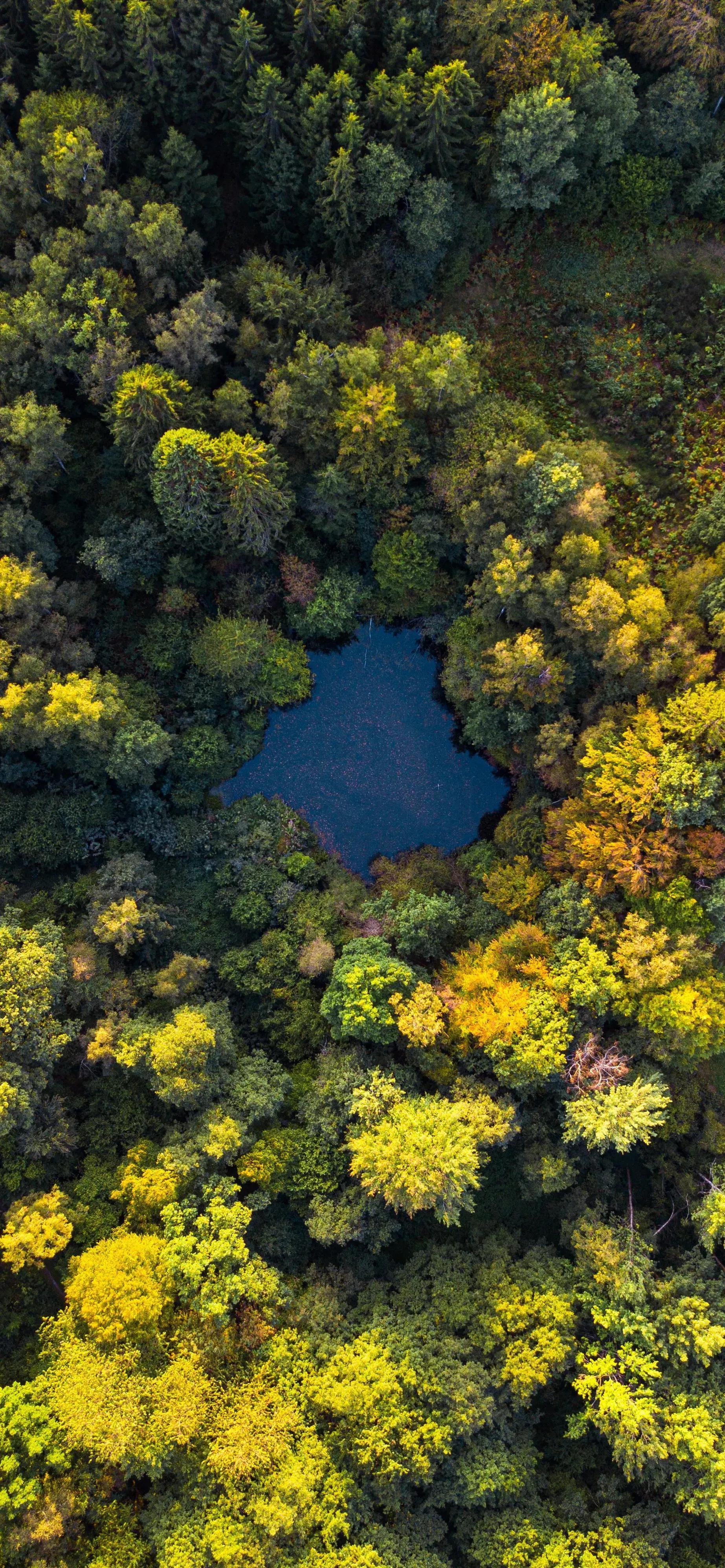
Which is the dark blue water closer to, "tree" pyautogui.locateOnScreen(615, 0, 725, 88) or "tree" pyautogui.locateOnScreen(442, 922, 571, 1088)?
"tree" pyautogui.locateOnScreen(442, 922, 571, 1088)

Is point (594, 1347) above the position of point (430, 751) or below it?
below

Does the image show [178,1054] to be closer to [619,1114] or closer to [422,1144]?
[422,1144]

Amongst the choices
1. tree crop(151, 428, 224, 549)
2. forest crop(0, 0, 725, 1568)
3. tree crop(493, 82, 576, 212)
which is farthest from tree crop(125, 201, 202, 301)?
tree crop(493, 82, 576, 212)

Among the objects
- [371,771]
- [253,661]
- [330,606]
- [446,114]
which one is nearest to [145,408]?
[253,661]

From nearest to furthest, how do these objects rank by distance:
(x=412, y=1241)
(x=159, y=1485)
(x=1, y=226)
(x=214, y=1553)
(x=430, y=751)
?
(x=214, y=1553)
(x=159, y=1485)
(x=1, y=226)
(x=412, y=1241)
(x=430, y=751)

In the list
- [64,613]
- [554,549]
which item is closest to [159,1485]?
[64,613]

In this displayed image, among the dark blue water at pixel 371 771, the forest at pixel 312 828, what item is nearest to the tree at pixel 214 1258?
the forest at pixel 312 828

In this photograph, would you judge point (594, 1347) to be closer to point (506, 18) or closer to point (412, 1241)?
point (412, 1241)
